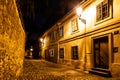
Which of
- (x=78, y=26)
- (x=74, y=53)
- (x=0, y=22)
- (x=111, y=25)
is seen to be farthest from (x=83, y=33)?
(x=0, y=22)

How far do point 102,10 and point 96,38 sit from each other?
2.10 meters

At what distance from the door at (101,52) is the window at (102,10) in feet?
5.08

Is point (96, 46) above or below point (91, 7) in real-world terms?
below

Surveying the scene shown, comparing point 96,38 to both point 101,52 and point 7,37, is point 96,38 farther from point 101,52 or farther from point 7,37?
point 7,37

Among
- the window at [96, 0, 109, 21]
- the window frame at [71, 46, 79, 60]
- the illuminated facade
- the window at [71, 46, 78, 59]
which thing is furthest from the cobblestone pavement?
the window at [96, 0, 109, 21]

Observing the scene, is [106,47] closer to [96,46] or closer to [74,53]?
[96,46]

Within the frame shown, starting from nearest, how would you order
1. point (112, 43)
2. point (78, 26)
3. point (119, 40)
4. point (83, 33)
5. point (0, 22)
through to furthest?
point (0, 22)
point (119, 40)
point (112, 43)
point (83, 33)
point (78, 26)

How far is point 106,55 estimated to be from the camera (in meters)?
12.3

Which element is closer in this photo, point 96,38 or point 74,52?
point 96,38

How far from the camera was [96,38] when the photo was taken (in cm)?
1316

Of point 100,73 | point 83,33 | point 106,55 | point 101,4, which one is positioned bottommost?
point 100,73

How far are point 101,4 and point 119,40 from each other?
3469 millimetres

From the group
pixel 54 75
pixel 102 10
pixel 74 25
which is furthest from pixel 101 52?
pixel 74 25

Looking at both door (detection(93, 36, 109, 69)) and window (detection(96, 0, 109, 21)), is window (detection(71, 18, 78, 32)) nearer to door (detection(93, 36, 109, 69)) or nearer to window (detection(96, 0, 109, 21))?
door (detection(93, 36, 109, 69))
